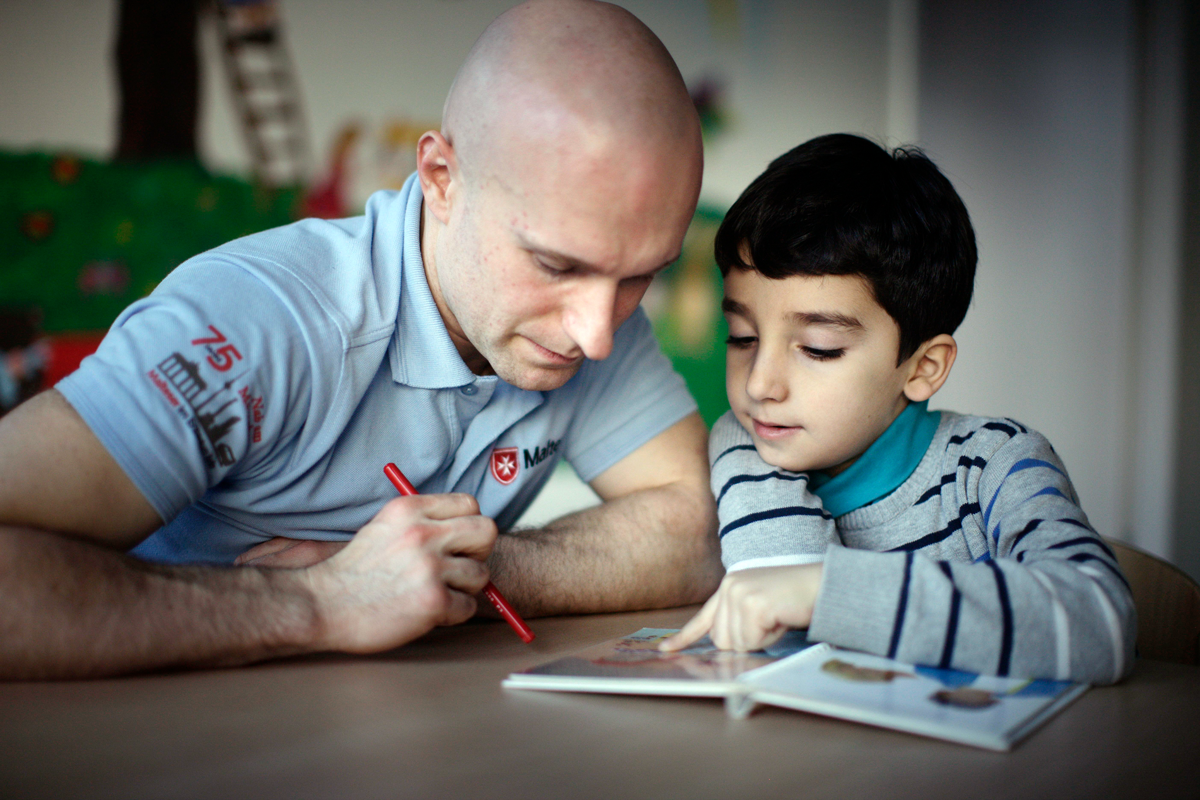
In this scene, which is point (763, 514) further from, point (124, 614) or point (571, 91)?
point (124, 614)

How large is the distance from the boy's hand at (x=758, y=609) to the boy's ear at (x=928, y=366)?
0.48 m

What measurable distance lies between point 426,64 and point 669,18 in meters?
1.06

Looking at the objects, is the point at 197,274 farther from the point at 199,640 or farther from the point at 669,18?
the point at 669,18

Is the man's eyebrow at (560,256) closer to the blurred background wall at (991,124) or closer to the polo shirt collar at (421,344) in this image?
the polo shirt collar at (421,344)

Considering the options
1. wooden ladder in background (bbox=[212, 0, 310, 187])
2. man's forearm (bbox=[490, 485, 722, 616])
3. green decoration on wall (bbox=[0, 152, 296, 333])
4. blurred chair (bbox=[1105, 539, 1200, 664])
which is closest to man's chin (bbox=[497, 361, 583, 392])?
man's forearm (bbox=[490, 485, 722, 616])

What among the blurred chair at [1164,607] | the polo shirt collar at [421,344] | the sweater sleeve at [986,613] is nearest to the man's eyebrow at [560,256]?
the polo shirt collar at [421,344]

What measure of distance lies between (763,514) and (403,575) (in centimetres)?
48

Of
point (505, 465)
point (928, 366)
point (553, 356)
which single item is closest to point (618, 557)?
point (505, 465)

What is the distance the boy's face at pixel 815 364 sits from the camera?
3.93 feet

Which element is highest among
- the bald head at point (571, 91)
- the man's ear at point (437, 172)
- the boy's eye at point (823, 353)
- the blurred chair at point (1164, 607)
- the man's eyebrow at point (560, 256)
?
the bald head at point (571, 91)

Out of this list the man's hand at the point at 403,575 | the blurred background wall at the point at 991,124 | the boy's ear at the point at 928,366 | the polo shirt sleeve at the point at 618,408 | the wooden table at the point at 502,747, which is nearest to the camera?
the wooden table at the point at 502,747

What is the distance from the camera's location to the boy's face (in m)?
1.20

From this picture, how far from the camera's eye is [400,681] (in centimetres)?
86

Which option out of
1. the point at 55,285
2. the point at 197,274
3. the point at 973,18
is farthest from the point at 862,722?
the point at 973,18
